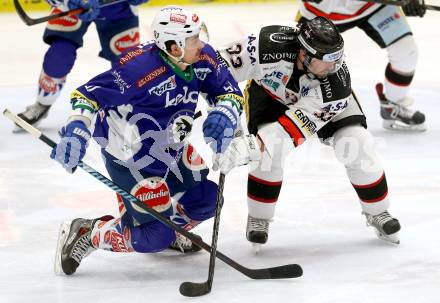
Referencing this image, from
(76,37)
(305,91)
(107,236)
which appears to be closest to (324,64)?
(305,91)

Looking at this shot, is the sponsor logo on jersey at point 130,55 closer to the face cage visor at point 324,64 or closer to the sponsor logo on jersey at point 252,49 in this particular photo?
the sponsor logo on jersey at point 252,49

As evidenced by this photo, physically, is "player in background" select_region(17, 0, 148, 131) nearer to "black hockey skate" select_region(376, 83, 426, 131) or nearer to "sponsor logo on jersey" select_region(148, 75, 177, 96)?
"black hockey skate" select_region(376, 83, 426, 131)

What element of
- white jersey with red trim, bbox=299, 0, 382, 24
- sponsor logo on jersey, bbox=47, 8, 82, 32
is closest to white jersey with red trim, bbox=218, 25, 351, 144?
white jersey with red trim, bbox=299, 0, 382, 24

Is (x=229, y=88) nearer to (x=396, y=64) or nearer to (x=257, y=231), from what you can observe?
Result: (x=257, y=231)

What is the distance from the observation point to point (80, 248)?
Answer: 335cm

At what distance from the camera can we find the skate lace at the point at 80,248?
3314mm

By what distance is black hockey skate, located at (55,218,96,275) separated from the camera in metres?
3.30

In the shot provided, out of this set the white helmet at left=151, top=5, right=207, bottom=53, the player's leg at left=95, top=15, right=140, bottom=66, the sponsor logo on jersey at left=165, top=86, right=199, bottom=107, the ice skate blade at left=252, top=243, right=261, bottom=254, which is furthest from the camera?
the player's leg at left=95, top=15, right=140, bottom=66

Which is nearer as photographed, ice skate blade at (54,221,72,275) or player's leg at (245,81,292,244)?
ice skate blade at (54,221,72,275)

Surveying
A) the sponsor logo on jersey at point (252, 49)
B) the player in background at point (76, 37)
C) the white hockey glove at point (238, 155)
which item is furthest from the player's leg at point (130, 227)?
the player in background at point (76, 37)

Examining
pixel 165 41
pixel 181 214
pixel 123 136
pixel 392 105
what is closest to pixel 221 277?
pixel 181 214

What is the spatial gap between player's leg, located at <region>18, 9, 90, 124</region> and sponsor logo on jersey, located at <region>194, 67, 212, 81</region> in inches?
76.6

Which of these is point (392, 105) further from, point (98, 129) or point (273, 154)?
point (98, 129)

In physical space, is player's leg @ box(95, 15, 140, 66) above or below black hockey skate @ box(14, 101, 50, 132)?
above
